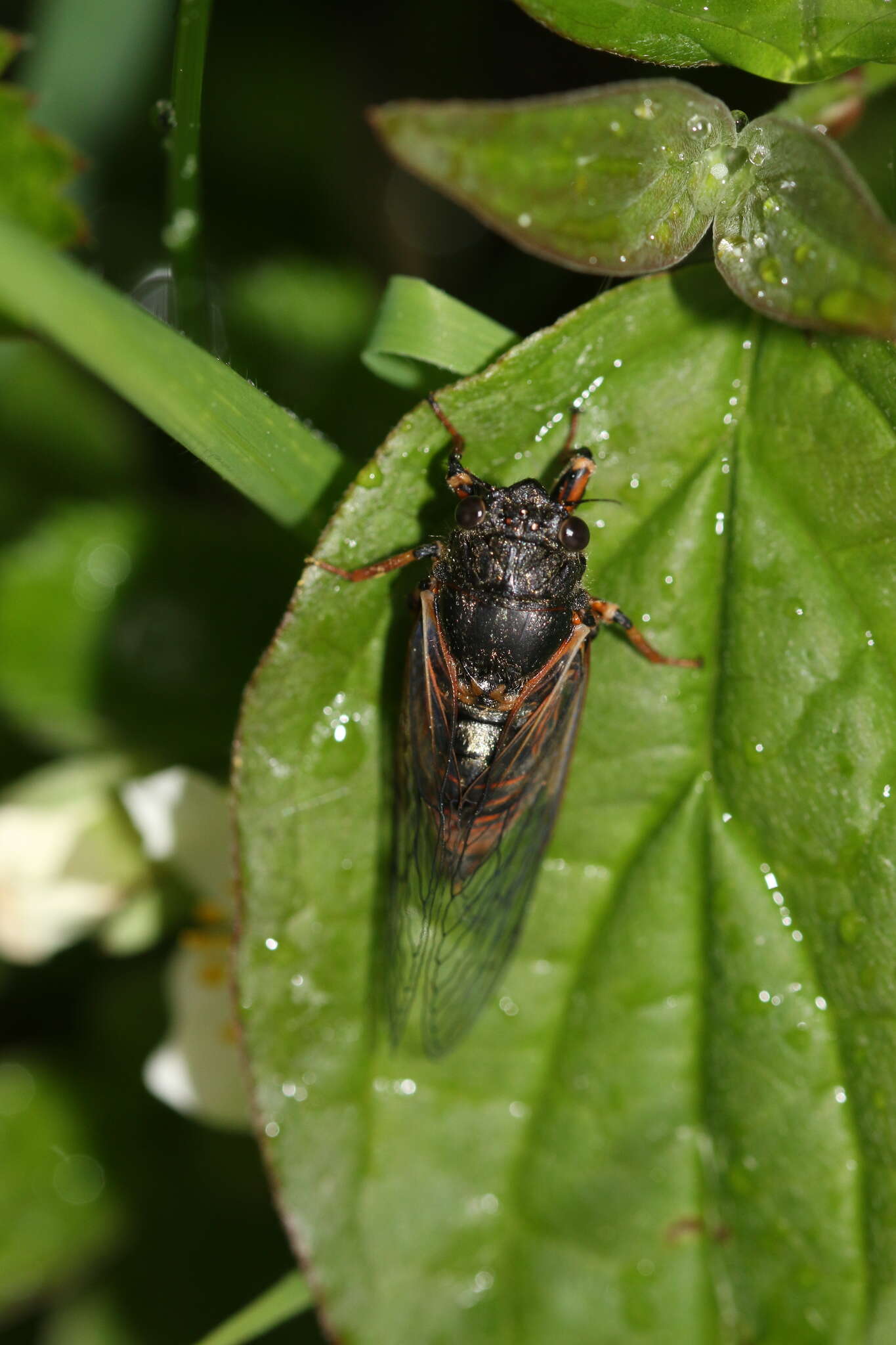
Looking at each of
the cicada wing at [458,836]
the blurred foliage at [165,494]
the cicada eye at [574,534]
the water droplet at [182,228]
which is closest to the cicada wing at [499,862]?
the cicada wing at [458,836]

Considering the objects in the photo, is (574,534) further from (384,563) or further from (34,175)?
(34,175)

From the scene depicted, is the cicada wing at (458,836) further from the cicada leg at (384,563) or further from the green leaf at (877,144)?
the green leaf at (877,144)

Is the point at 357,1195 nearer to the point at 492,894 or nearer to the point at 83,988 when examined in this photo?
the point at 492,894

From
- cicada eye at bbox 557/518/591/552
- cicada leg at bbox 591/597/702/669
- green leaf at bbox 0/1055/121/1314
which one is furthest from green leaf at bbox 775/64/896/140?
green leaf at bbox 0/1055/121/1314

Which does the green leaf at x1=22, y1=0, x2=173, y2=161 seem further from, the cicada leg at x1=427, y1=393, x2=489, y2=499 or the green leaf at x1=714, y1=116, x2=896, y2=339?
the green leaf at x1=714, y1=116, x2=896, y2=339

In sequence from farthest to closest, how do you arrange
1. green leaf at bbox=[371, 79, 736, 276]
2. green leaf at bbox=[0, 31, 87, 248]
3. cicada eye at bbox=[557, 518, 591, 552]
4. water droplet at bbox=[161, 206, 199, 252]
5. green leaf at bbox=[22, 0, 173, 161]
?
green leaf at bbox=[22, 0, 173, 161]
water droplet at bbox=[161, 206, 199, 252]
green leaf at bbox=[0, 31, 87, 248]
cicada eye at bbox=[557, 518, 591, 552]
green leaf at bbox=[371, 79, 736, 276]
